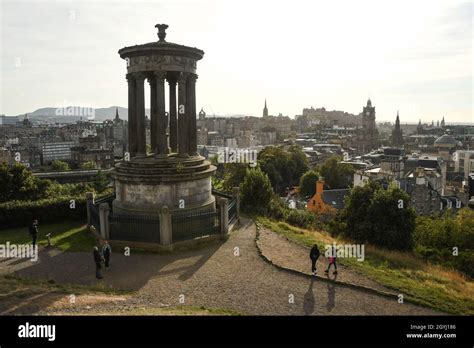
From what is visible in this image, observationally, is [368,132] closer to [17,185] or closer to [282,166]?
[282,166]

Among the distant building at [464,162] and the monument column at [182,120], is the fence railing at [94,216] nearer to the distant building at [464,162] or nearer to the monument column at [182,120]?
the monument column at [182,120]

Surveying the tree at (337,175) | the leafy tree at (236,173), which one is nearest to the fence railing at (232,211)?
the leafy tree at (236,173)

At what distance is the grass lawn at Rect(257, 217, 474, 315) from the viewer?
13.5 metres

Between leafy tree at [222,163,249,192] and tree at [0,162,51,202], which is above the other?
tree at [0,162,51,202]

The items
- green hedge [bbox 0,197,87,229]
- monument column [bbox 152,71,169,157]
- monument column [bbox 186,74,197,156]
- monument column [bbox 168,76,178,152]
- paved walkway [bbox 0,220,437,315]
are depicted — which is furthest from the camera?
green hedge [bbox 0,197,87,229]

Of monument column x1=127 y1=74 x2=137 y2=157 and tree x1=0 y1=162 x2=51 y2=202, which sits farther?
tree x1=0 y1=162 x2=51 y2=202

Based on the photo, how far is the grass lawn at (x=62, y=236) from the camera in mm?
19642

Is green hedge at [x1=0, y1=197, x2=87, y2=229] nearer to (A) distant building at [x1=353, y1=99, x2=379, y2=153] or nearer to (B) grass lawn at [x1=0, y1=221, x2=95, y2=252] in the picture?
(B) grass lawn at [x1=0, y1=221, x2=95, y2=252]

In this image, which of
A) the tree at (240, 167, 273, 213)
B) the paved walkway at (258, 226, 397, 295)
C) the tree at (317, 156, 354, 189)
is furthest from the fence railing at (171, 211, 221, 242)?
the tree at (317, 156, 354, 189)

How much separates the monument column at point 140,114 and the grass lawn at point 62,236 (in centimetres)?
533

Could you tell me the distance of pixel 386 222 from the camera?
77.9 ft
